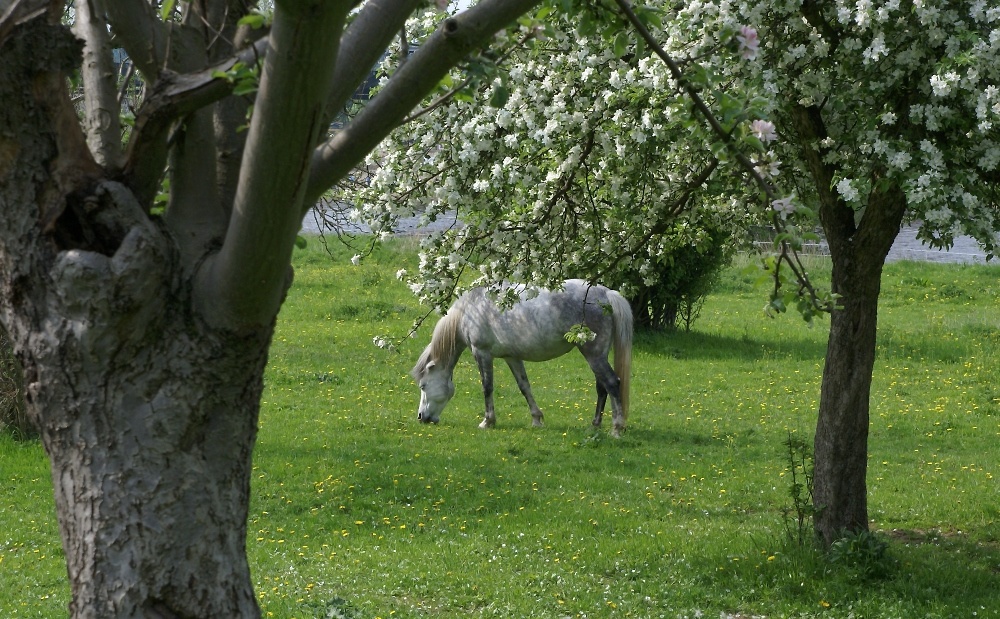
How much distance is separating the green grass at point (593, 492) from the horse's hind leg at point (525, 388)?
0.33 metres

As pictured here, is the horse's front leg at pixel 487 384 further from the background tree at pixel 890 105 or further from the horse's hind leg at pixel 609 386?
the background tree at pixel 890 105

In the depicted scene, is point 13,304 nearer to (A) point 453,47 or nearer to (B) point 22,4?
(B) point 22,4

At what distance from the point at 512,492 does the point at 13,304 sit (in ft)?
27.3

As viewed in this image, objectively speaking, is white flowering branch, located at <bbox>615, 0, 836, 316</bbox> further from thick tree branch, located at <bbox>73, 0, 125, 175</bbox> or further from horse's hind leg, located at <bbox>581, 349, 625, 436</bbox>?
horse's hind leg, located at <bbox>581, 349, 625, 436</bbox>

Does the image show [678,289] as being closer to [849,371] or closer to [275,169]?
[849,371]

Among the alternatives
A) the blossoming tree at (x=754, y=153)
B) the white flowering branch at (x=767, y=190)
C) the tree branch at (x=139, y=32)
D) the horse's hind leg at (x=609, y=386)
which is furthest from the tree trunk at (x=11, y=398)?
the white flowering branch at (x=767, y=190)

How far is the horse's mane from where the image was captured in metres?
15.5

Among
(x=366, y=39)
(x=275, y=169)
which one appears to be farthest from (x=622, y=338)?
(x=275, y=169)

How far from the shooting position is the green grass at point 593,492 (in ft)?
24.7

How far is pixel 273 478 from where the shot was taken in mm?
11539

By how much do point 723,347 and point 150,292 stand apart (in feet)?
63.6

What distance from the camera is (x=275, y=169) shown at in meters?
2.77

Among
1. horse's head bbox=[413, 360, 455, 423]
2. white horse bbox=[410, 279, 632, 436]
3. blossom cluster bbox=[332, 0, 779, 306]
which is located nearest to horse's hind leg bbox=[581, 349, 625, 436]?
white horse bbox=[410, 279, 632, 436]

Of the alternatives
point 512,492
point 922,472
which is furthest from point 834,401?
point 922,472
